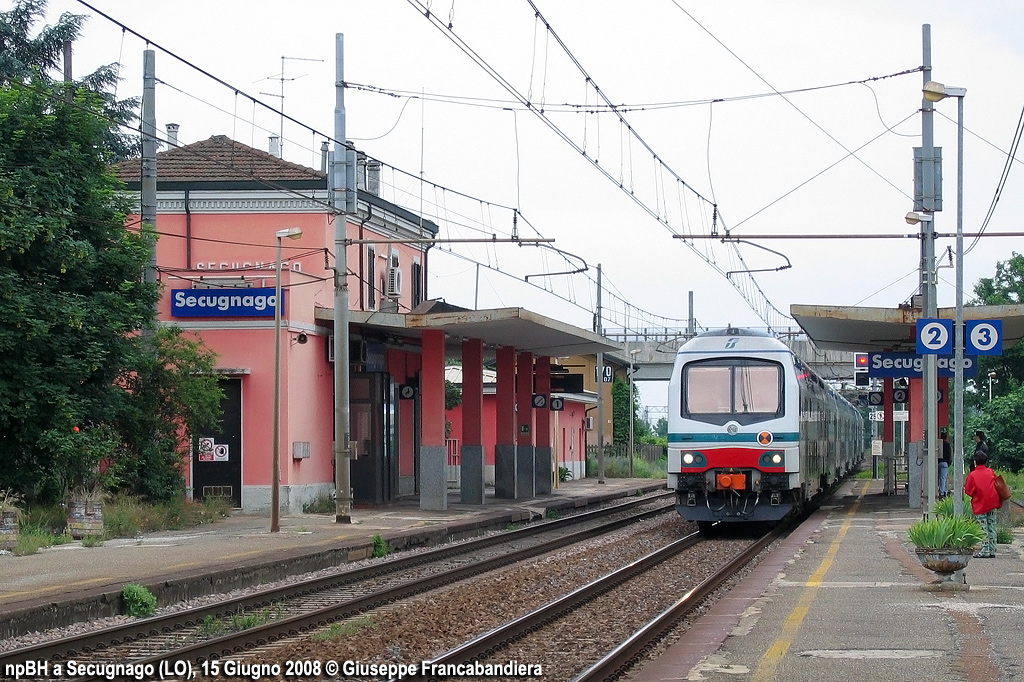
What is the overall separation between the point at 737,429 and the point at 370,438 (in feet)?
34.2

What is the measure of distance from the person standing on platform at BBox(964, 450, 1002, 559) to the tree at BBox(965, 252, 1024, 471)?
24606mm

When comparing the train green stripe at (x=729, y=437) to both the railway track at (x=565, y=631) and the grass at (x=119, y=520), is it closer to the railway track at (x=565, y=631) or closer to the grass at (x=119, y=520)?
the railway track at (x=565, y=631)

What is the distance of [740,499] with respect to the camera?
21.0 meters

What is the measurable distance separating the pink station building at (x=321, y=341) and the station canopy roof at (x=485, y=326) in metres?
0.04

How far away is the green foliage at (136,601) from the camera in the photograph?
12344mm

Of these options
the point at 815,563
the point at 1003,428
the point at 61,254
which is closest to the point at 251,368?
the point at 61,254

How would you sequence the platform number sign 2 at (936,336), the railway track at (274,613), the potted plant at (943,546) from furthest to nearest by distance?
the platform number sign 2 at (936,336) → the potted plant at (943,546) → the railway track at (274,613)

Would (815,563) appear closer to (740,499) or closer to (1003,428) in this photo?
(740,499)

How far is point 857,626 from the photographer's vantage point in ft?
35.2

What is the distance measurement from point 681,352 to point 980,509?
6.20 m

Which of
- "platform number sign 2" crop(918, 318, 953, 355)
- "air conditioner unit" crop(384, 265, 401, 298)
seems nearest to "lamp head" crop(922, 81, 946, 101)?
"platform number sign 2" crop(918, 318, 953, 355)

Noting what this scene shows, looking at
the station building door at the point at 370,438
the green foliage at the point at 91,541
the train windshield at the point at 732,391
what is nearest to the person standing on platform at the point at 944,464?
the train windshield at the point at 732,391

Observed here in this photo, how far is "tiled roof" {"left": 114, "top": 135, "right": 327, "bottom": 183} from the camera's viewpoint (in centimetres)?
2877

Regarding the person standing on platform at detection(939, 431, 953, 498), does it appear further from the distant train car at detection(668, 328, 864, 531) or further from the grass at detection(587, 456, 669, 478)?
the grass at detection(587, 456, 669, 478)
